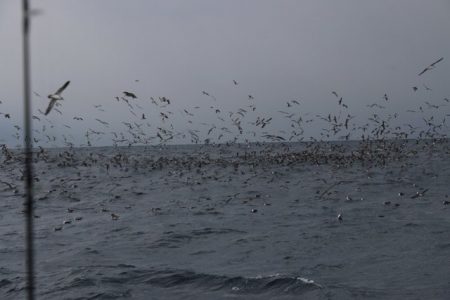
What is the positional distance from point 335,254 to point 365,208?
8388 mm

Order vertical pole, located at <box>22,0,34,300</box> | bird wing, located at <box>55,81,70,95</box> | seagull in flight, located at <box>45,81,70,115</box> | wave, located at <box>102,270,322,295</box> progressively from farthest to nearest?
wave, located at <box>102,270,322,295</box>
bird wing, located at <box>55,81,70,95</box>
seagull in flight, located at <box>45,81,70,115</box>
vertical pole, located at <box>22,0,34,300</box>

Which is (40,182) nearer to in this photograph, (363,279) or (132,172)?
(132,172)

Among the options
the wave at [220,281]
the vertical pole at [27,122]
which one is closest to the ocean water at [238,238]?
the wave at [220,281]

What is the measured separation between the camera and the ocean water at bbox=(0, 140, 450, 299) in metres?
11.8

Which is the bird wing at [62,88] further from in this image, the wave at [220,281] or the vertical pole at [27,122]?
the wave at [220,281]

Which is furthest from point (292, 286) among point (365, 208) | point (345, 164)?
point (345, 164)

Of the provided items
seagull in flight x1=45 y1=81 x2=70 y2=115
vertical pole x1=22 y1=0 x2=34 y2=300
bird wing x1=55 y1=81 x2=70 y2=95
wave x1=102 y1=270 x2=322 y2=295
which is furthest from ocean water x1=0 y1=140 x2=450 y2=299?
vertical pole x1=22 y1=0 x2=34 y2=300

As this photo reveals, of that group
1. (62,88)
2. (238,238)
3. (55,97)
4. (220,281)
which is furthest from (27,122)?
(238,238)

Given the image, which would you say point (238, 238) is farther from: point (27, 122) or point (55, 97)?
point (27, 122)

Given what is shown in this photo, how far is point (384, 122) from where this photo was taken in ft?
136

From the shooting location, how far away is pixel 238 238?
1747cm

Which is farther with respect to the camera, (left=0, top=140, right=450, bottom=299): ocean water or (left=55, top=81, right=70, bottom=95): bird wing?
(left=0, top=140, right=450, bottom=299): ocean water

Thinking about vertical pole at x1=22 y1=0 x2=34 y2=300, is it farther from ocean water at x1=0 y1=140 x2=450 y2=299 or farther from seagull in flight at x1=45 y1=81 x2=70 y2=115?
ocean water at x1=0 y1=140 x2=450 y2=299

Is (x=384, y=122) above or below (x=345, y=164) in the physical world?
above
